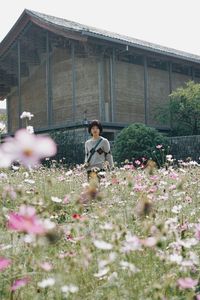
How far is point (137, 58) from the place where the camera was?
20328 mm

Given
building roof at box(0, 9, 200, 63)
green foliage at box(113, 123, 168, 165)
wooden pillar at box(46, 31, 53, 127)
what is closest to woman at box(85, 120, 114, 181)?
green foliage at box(113, 123, 168, 165)

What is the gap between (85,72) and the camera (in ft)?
64.4

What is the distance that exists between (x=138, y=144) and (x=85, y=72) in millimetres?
6411

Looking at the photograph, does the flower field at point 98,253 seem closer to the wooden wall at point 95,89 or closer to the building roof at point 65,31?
the building roof at point 65,31

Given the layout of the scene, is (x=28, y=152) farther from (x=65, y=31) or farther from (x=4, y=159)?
(x=65, y=31)

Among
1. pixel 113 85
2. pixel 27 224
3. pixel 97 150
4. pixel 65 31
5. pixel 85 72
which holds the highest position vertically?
pixel 65 31

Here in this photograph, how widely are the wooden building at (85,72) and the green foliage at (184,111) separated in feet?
2.94

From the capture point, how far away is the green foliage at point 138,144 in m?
14.0

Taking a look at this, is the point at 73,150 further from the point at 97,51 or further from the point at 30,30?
the point at 30,30

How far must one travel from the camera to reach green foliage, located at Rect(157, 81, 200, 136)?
1808 centimetres

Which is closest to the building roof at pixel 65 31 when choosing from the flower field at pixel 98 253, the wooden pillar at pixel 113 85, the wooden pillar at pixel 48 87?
the wooden pillar at pixel 113 85

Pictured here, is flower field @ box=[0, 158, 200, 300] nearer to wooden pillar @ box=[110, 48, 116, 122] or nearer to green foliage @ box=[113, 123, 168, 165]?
green foliage @ box=[113, 123, 168, 165]

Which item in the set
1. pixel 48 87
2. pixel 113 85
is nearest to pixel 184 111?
pixel 113 85

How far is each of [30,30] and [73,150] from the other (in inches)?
A: 252
